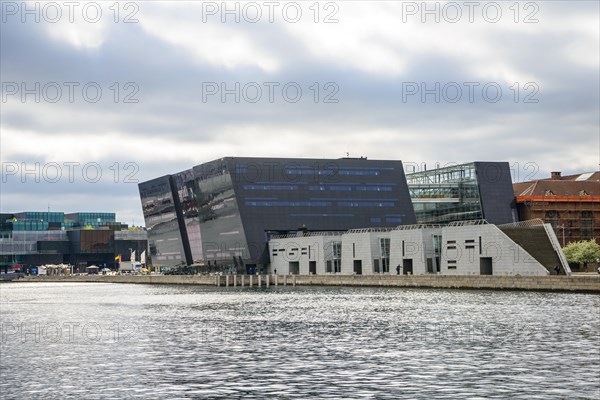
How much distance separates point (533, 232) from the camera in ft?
414

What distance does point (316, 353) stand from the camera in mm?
51625

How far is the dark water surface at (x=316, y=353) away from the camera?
130ft

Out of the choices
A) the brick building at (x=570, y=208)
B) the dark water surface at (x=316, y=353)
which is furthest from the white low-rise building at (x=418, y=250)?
the dark water surface at (x=316, y=353)

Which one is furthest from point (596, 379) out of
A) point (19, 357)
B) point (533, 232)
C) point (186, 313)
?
point (533, 232)

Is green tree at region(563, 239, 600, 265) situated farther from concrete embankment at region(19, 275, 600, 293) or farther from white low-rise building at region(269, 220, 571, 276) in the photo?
concrete embankment at region(19, 275, 600, 293)

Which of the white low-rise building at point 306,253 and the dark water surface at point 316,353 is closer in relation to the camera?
the dark water surface at point 316,353

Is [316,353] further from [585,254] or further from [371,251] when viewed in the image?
[585,254]

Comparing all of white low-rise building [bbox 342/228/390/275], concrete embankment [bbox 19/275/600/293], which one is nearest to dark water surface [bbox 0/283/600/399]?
concrete embankment [bbox 19/275/600/293]

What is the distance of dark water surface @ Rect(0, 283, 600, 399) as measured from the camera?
3959 cm

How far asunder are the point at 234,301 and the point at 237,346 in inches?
2164

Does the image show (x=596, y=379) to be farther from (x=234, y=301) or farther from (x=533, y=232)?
(x=533, y=232)

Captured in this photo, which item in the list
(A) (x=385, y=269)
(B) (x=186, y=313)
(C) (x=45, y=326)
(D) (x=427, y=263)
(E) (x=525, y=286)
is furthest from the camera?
(A) (x=385, y=269)

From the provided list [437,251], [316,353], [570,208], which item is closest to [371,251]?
[437,251]

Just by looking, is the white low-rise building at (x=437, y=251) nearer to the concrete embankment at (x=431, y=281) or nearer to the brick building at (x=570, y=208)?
the concrete embankment at (x=431, y=281)
